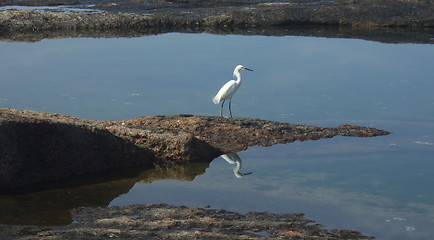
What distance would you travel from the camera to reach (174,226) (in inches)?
269

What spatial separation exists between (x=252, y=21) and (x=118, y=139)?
A: 43.3ft

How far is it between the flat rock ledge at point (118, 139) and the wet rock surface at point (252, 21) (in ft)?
33.1

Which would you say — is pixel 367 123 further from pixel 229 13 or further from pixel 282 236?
pixel 229 13

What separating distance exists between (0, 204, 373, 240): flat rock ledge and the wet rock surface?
13.2 metres

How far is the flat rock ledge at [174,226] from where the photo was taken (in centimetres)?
652

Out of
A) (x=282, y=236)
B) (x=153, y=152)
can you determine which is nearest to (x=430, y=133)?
(x=153, y=152)

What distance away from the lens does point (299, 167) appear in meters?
9.63

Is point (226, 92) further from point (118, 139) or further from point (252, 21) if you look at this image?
point (252, 21)

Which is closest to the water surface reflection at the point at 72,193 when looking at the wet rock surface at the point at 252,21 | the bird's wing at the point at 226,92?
the bird's wing at the point at 226,92

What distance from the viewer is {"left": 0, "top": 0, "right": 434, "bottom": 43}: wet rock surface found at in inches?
819

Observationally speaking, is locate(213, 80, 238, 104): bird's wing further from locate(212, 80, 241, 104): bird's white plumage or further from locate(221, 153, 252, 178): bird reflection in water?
locate(221, 153, 252, 178): bird reflection in water

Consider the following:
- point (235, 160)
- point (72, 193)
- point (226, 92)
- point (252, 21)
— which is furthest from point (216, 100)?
point (252, 21)

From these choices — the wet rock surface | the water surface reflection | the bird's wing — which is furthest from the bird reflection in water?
the wet rock surface

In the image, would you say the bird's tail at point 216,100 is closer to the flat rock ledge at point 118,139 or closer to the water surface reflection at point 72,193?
the flat rock ledge at point 118,139
